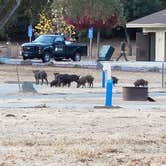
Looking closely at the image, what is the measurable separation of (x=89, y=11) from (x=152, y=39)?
17822 millimetres

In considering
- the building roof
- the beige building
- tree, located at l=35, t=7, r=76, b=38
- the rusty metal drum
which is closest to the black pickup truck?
the beige building

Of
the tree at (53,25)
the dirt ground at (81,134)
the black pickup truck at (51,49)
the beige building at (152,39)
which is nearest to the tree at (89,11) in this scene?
the tree at (53,25)

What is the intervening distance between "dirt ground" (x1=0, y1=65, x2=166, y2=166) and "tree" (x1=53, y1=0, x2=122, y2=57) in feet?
171

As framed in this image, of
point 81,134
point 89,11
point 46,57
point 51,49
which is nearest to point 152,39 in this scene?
point 51,49

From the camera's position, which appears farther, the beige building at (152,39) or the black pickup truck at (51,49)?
the beige building at (152,39)

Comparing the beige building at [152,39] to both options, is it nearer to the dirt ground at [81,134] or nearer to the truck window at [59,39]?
the truck window at [59,39]

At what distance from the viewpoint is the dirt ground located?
1065 cm

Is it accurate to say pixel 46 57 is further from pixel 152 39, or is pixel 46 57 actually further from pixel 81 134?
pixel 81 134

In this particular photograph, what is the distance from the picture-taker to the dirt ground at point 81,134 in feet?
34.9

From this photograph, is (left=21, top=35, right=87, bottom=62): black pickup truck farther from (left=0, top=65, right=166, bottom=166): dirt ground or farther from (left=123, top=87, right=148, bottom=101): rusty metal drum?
(left=0, top=65, right=166, bottom=166): dirt ground

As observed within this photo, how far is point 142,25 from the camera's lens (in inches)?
2318

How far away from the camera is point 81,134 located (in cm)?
1381

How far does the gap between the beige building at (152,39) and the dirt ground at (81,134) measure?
3352 centimetres

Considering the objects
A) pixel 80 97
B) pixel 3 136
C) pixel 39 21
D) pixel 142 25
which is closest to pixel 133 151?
pixel 3 136
